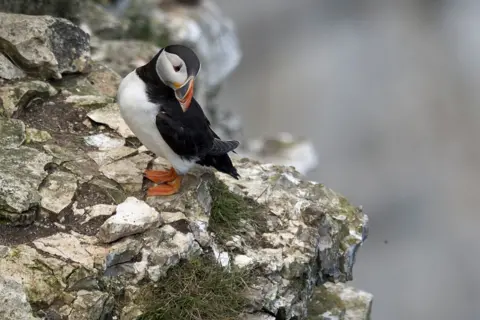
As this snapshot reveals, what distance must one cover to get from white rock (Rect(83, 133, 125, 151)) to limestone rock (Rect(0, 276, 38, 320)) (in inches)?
62.7

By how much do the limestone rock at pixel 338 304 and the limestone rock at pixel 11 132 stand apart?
2.74m

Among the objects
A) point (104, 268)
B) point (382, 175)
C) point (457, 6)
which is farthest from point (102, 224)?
point (457, 6)

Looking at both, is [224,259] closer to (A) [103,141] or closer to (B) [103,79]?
(A) [103,141]

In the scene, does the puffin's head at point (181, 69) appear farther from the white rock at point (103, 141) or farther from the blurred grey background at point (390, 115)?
the blurred grey background at point (390, 115)

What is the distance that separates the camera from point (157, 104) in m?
4.16

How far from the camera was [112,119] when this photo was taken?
518 cm

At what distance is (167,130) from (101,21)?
4984 millimetres

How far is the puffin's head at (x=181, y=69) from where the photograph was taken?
150 inches

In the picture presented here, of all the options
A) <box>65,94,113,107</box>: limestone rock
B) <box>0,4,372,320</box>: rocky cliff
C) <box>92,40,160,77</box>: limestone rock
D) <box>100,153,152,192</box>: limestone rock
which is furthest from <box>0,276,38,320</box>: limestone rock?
<box>92,40,160,77</box>: limestone rock

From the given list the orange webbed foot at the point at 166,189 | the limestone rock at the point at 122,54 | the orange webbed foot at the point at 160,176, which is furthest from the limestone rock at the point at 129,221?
the limestone rock at the point at 122,54

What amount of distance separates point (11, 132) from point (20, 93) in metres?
0.48

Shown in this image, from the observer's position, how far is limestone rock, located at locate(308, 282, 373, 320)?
5.67 metres

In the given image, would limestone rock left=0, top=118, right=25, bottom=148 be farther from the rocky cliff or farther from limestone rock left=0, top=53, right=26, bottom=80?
limestone rock left=0, top=53, right=26, bottom=80

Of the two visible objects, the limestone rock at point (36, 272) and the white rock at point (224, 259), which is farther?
the white rock at point (224, 259)
